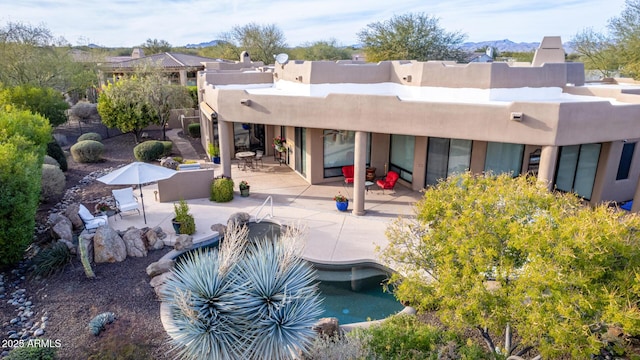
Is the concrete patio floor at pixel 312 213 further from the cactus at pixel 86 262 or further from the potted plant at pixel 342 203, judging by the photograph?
the cactus at pixel 86 262

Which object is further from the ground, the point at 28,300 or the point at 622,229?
the point at 622,229

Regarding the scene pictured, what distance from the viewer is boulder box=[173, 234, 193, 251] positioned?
41.4ft

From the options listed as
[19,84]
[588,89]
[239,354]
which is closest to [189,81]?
[19,84]

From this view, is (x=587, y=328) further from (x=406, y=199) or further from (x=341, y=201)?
(x=406, y=199)

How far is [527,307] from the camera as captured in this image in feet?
19.6

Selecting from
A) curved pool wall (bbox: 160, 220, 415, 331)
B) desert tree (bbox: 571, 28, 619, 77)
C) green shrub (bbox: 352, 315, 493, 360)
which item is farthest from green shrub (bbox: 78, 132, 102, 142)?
desert tree (bbox: 571, 28, 619, 77)

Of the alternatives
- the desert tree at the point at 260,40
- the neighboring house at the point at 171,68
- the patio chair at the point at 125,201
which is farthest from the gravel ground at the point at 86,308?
the desert tree at the point at 260,40

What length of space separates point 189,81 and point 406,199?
133 ft

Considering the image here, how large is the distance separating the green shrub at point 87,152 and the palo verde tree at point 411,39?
3644 cm

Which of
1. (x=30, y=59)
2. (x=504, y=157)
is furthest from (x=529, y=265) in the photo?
(x=30, y=59)

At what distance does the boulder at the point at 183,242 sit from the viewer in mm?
12633

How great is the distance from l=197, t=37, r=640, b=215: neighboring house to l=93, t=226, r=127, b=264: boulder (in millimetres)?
6747

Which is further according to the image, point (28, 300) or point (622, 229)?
point (28, 300)

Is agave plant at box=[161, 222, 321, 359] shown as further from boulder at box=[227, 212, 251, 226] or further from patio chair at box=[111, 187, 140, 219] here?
patio chair at box=[111, 187, 140, 219]
